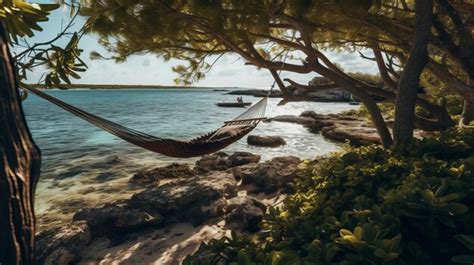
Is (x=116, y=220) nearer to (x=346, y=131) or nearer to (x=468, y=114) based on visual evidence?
(x=468, y=114)

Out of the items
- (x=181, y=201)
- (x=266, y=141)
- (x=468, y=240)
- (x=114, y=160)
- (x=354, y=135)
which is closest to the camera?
(x=468, y=240)

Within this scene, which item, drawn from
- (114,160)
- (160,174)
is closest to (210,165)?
(160,174)

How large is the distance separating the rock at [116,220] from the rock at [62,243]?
0.63 feet

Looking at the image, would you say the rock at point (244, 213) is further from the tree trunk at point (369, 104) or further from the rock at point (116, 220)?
the tree trunk at point (369, 104)

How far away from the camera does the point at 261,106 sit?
20.1 ft

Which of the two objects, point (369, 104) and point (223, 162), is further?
point (223, 162)

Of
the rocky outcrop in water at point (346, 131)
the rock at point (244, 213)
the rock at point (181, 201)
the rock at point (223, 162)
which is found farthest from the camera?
the rocky outcrop in water at point (346, 131)

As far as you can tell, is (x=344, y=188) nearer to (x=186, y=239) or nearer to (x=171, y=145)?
(x=171, y=145)

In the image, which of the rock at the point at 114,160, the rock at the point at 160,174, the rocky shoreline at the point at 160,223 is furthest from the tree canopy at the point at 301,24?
the rock at the point at 114,160

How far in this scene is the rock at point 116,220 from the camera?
4.45 meters

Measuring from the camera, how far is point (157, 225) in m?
4.62

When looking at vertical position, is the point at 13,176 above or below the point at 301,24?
below

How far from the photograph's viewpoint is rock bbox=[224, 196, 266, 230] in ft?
13.8

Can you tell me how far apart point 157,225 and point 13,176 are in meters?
3.43
